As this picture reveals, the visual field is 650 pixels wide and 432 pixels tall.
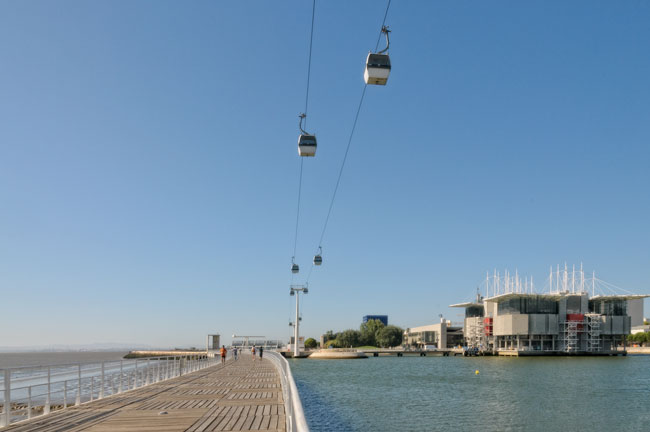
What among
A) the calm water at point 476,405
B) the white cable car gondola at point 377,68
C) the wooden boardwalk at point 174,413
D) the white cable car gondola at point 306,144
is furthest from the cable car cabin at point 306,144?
the calm water at point 476,405

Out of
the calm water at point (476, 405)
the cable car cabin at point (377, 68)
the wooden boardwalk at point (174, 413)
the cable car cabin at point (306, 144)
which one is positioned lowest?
the calm water at point (476, 405)

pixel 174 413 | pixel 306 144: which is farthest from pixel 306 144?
pixel 174 413

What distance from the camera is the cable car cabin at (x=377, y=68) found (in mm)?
12500

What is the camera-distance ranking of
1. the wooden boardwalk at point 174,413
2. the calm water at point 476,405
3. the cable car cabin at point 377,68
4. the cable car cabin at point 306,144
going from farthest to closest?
the calm water at point 476,405
the cable car cabin at point 306,144
the wooden boardwalk at point 174,413
the cable car cabin at point 377,68

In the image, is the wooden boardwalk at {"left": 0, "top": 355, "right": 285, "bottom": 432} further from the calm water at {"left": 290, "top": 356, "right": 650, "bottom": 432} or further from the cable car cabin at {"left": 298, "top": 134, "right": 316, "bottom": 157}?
the calm water at {"left": 290, "top": 356, "right": 650, "bottom": 432}

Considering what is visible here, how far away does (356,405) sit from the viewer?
1553 inches

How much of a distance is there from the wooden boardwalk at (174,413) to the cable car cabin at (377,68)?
26.0ft

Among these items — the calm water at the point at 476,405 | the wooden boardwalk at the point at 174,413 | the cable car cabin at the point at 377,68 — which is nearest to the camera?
the cable car cabin at the point at 377,68

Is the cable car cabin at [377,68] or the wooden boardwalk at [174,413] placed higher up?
the cable car cabin at [377,68]

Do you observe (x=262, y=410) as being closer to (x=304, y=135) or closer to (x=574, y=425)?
(x=304, y=135)

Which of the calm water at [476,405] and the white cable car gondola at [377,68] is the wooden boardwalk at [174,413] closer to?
the white cable car gondola at [377,68]

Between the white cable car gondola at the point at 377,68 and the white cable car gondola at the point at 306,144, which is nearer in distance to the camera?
the white cable car gondola at the point at 377,68

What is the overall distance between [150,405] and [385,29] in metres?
12.8

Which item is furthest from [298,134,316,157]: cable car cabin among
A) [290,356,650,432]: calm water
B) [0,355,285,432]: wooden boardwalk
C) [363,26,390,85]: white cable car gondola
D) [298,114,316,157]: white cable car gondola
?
[290,356,650,432]: calm water
